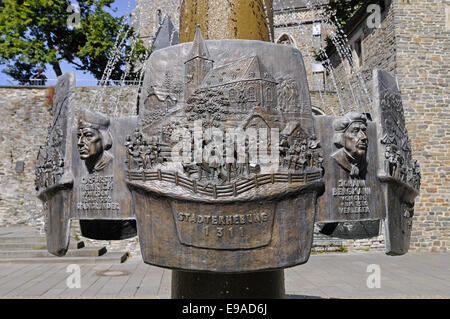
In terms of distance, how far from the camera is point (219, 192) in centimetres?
244

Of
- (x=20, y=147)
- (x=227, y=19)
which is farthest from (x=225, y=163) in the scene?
(x=20, y=147)

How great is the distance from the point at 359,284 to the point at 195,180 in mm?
5550

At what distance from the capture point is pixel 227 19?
10.0 ft

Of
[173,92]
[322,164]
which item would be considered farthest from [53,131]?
[322,164]

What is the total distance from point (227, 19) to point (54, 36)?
72.5ft

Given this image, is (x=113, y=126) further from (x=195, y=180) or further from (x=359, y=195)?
(x=359, y=195)

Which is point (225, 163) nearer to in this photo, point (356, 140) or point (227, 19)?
point (356, 140)

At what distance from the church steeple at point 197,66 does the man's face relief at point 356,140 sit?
3.50ft

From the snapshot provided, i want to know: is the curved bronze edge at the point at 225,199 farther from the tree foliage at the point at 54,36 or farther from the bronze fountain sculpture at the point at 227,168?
the tree foliage at the point at 54,36

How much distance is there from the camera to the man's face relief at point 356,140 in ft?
8.92

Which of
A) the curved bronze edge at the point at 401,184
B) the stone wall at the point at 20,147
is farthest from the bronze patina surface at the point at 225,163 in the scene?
the stone wall at the point at 20,147

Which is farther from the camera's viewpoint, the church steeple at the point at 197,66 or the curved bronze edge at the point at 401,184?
the curved bronze edge at the point at 401,184

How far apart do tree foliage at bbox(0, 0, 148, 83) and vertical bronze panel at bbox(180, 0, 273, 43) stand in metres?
18.3

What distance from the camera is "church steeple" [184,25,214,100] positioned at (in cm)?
261
